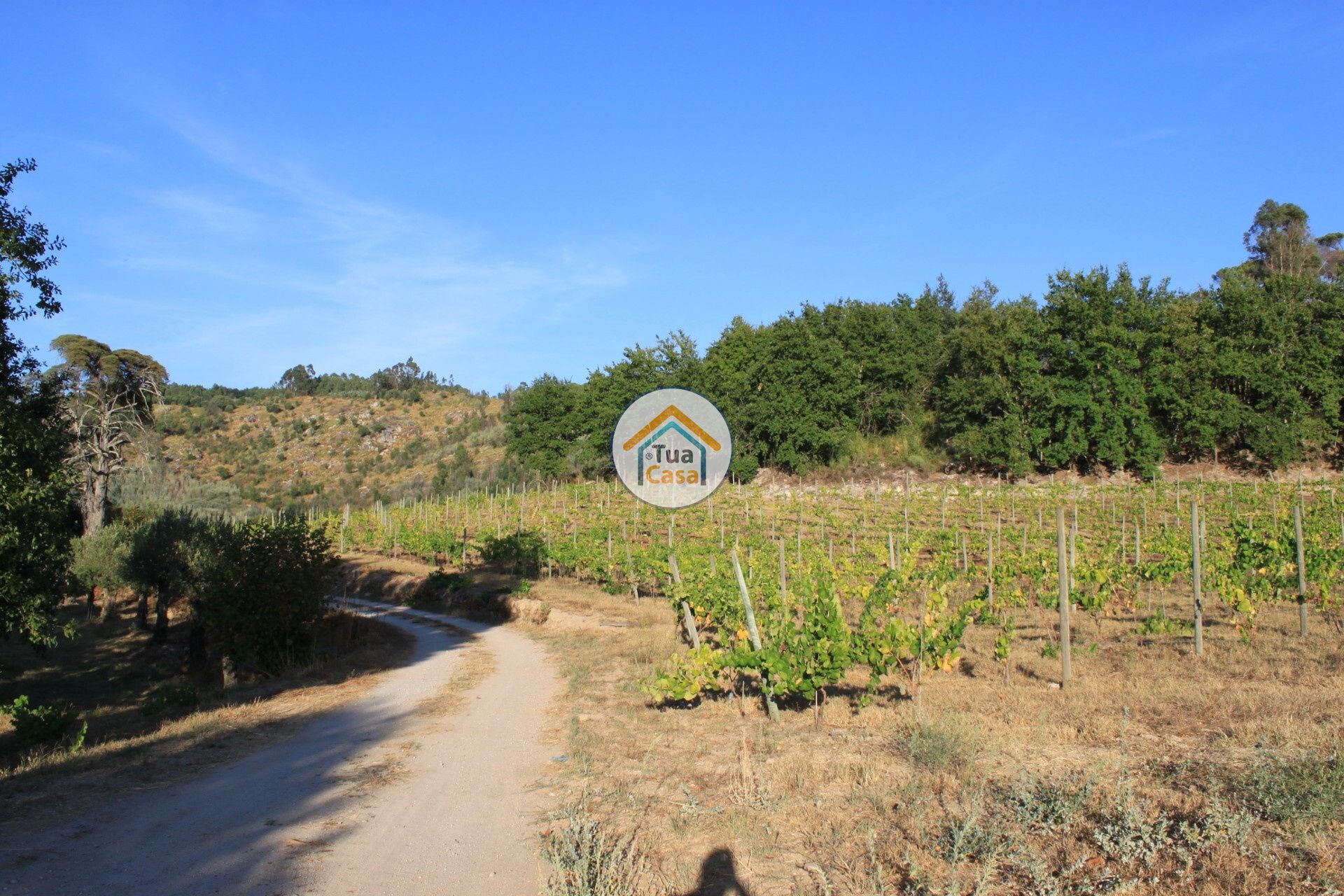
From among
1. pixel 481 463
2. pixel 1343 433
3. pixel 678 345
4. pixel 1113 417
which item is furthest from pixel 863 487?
pixel 481 463

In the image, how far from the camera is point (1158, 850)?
448 centimetres

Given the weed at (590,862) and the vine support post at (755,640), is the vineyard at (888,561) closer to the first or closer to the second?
the vine support post at (755,640)

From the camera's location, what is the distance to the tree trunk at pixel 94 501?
30.0m

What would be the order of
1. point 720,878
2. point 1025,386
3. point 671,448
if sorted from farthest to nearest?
point 1025,386 → point 671,448 → point 720,878

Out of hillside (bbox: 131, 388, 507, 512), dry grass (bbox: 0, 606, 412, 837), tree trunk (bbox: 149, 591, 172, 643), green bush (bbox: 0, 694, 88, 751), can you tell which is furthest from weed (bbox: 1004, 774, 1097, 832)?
hillside (bbox: 131, 388, 507, 512)

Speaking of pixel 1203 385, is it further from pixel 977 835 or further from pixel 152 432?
pixel 152 432

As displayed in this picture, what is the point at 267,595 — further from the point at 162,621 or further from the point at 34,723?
the point at 162,621

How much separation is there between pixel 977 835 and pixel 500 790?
3.75 metres

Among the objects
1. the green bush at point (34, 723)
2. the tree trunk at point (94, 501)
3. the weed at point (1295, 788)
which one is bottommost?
the green bush at point (34, 723)

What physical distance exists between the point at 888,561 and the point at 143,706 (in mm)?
13003

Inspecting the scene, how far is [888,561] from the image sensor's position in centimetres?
1565

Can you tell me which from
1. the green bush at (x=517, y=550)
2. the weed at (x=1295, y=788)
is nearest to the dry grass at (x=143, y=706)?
the green bush at (x=517, y=550)

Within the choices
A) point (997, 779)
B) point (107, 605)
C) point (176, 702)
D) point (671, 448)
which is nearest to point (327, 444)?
point (107, 605)

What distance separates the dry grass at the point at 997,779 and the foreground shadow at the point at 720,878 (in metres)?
0.01
